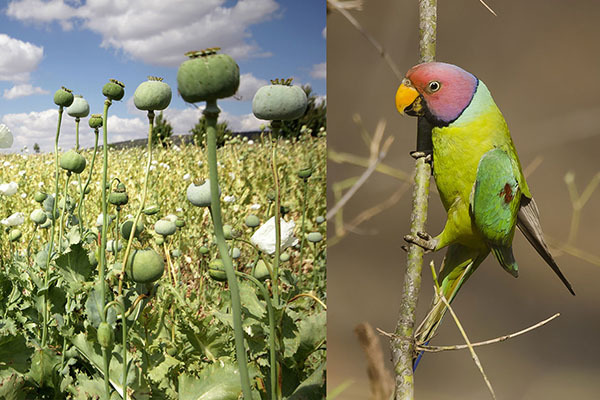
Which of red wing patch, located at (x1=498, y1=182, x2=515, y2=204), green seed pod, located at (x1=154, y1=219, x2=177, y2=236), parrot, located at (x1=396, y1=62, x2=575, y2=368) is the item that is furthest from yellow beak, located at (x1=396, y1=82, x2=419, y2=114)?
green seed pod, located at (x1=154, y1=219, x2=177, y2=236)

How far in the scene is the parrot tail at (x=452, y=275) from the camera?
451mm

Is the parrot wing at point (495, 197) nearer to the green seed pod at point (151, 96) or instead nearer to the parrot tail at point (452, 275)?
the parrot tail at point (452, 275)

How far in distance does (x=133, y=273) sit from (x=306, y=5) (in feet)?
1.51

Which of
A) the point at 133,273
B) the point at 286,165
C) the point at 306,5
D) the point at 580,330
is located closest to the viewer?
the point at 133,273

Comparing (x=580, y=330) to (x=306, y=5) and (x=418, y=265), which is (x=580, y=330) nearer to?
(x=418, y=265)

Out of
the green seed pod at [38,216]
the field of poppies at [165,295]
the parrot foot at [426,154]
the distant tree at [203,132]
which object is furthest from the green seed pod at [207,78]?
the distant tree at [203,132]

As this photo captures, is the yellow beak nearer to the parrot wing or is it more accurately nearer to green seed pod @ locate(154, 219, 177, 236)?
the parrot wing

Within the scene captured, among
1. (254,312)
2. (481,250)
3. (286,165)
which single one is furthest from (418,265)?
(286,165)

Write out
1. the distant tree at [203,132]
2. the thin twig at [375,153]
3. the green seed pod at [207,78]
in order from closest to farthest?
the green seed pod at [207,78] → the thin twig at [375,153] → the distant tree at [203,132]

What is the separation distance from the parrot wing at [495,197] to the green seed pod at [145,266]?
263 mm

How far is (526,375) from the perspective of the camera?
0.53 metres

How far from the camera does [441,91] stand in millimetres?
421

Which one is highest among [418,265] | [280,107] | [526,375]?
[280,107]

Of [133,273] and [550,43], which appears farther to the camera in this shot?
[550,43]
